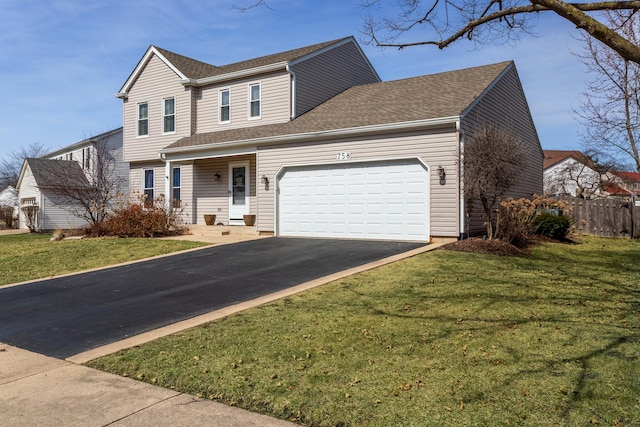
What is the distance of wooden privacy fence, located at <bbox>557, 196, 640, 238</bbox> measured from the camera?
1745 cm

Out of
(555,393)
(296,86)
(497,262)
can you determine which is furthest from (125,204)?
(555,393)

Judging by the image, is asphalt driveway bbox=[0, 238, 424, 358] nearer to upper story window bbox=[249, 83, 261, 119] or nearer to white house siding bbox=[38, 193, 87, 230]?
upper story window bbox=[249, 83, 261, 119]

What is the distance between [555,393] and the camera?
3.61 metres

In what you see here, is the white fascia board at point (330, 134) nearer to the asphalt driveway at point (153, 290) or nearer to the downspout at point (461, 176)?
the downspout at point (461, 176)

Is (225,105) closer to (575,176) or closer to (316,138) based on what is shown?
(316,138)

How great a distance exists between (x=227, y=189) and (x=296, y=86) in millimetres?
4918

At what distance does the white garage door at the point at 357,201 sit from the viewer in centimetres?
1307

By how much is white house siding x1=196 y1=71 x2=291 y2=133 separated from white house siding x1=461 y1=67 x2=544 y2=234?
7071mm

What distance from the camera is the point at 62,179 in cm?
2797

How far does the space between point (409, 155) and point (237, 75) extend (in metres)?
9.03

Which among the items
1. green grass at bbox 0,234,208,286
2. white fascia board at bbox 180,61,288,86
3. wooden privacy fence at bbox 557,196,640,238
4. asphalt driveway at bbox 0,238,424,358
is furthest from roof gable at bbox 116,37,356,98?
wooden privacy fence at bbox 557,196,640,238

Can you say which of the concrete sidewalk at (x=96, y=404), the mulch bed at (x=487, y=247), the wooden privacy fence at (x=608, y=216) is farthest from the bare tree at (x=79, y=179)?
the wooden privacy fence at (x=608, y=216)

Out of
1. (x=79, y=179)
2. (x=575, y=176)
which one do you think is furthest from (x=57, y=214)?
(x=575, y=176)

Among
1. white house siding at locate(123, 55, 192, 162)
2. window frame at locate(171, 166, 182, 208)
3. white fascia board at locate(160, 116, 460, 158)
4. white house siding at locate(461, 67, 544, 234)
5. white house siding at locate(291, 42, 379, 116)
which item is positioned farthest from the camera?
white house siding at locate(123, 55, 192, 162)
